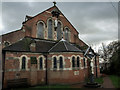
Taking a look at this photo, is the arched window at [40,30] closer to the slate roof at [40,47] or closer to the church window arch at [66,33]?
the slate roof at [40,47]

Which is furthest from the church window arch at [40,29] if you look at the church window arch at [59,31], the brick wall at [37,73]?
the brick wall at [37,73]

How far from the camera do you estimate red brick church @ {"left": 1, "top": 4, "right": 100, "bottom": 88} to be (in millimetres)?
16969

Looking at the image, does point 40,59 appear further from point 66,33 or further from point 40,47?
point 66,33

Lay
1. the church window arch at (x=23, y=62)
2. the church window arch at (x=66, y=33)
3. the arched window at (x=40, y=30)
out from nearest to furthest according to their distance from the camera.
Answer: the church window arch at (x=23, y=62) < the arched window at (x=40, y=30) < the church window arch at (x=66, y=33)

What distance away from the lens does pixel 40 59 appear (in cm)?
1966

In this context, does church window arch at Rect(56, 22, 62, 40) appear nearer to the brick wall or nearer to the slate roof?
the slate roof

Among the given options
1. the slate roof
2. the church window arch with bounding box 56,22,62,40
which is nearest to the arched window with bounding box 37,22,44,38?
the slate roof

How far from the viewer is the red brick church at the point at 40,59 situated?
16969 mm

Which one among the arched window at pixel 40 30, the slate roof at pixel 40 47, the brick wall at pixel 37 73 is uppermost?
the arched window at pixel 40 30

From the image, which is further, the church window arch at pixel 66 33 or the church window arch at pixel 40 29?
the church window arch at pixel 66 33

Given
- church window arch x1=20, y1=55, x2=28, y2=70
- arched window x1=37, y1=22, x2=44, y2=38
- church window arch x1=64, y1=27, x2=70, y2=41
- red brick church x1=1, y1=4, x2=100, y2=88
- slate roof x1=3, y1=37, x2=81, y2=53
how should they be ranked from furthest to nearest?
church window arch x1=64, y1=27, x2=70, y2=41 → arched window x1=37, y1=22, x2=44, y2=38 → slate roof x1=3, y1=37, x2=81, y2=53 → church window arch x1=20, y1=55, x2=28, y2=70 → red brick church x1=1, y1=4, x2=100, y2=88

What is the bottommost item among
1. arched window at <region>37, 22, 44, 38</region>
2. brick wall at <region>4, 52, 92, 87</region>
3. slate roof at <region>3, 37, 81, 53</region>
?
brick wall at <region>4, 52, 92, 87</region>

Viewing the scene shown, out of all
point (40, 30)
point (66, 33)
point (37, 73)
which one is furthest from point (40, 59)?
point (66, 33)

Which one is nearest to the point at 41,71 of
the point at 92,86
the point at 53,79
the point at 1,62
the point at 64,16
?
the point at 53,79
